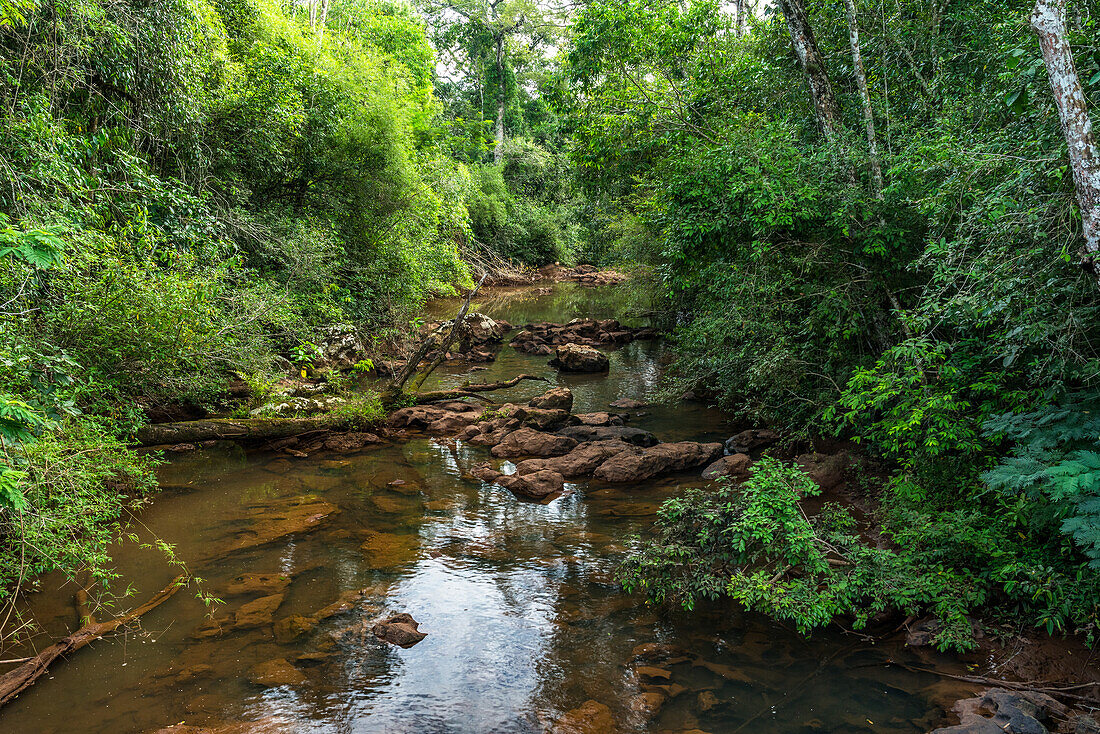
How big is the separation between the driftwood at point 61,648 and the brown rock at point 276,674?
156 centimetres

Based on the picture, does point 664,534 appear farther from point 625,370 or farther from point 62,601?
point 625,370

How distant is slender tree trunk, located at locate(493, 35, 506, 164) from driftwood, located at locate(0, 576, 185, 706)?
35.4 meters

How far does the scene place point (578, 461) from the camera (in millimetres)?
9500

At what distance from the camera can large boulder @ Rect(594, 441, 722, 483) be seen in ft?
29.6

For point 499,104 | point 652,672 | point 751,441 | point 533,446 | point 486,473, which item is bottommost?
point 652,672

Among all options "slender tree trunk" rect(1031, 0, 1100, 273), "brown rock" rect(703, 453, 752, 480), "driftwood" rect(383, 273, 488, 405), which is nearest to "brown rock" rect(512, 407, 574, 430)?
"driftwood" rect(383, 273, 488, 405)

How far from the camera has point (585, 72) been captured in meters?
12.6

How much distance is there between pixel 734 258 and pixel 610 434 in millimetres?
3890

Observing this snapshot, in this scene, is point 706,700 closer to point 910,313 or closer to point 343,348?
point 910,313

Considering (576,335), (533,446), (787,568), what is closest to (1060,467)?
(787,568)

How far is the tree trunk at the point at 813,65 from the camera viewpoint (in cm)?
827

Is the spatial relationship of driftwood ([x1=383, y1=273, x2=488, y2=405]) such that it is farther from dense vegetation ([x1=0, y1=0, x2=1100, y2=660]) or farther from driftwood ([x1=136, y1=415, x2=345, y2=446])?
dense vegetation ([x1=0, y1=0, x2=1100, y2=660])

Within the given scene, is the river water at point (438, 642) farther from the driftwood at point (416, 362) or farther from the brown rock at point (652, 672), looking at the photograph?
the driftwood at point (416, 362)

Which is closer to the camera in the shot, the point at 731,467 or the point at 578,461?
the point at 731,467
